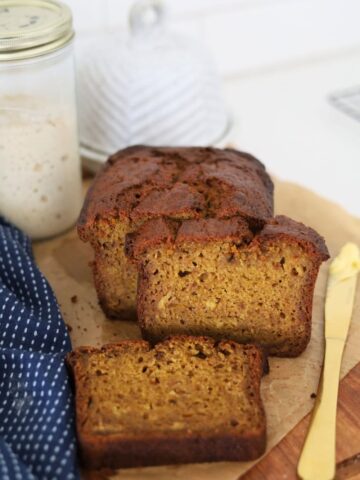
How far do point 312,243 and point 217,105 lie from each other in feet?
3.04

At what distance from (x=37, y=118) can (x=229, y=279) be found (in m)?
0.74

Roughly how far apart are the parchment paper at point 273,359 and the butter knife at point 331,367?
32mm

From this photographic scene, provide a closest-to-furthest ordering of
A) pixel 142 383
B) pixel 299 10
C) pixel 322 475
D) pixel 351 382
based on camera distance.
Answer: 1. pixel 322 475
2. pixel 142 383
3. pixel 351 382
4. pixel 299 10

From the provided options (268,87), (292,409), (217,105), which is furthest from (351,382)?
(268,87)

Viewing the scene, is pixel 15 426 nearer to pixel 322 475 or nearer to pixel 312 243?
pixel 322 475

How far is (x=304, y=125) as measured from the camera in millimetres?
2818

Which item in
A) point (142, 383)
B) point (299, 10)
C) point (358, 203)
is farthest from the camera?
point (299, 10)

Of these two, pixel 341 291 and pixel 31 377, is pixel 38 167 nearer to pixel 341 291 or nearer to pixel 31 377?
pixel 31 377

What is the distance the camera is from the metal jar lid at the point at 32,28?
1.79 m

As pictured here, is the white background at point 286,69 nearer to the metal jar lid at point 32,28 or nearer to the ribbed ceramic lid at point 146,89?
the ribbed ceramic lid at point 146,89

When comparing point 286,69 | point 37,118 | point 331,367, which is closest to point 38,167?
point 37,118

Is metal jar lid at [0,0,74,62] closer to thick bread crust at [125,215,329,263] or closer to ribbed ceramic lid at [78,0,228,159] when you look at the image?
ribbed ceramic lid at [78,0,228,159]

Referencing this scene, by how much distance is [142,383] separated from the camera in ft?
4.99

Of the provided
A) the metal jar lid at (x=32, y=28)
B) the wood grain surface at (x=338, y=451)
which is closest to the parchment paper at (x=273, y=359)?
the wood grain surface at (x=338, y=451)
